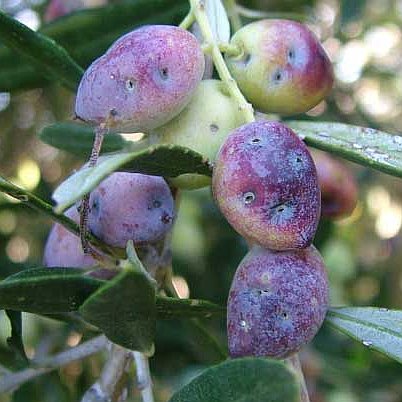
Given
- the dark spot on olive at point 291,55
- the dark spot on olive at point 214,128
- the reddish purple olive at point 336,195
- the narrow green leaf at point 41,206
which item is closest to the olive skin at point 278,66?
the dark spot on olive at point 291,55

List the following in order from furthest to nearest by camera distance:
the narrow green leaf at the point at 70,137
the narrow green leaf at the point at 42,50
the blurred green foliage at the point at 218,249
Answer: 1. the blurred green foliage at the point at 218,249
2. the narrow green leaf at the point at 70,137
3. the narrow green leaf at the point at 42,50

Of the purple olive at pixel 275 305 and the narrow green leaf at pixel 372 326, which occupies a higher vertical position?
the purple olive at pixel 275 305

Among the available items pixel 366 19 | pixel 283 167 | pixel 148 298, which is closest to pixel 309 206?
pixel 283 167

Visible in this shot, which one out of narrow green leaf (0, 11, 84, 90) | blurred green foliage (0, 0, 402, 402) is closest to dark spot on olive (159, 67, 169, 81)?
narrow green leaf (0, 11, 84, 90)

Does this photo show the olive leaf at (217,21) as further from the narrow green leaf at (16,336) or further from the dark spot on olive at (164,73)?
the narrow green leaf at (16,336)

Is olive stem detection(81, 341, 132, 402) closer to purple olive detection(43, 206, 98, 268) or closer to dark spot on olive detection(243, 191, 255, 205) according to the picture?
purple olive detection(43, 206, 98, 268)

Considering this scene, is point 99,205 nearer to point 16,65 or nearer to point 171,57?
point 171,57
